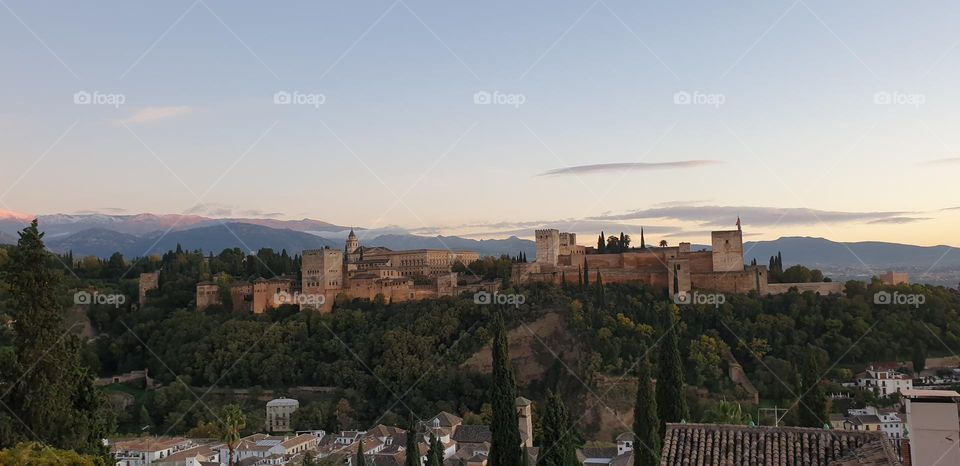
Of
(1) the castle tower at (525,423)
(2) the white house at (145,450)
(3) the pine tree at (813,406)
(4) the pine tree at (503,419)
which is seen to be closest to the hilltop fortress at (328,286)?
(2) the white house at (145,450)

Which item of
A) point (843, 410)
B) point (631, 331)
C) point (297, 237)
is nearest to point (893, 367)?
point (843, 410)

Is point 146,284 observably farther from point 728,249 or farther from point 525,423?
point 728,249

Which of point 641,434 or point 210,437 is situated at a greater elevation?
point 641,434

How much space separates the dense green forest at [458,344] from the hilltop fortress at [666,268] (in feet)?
4.15

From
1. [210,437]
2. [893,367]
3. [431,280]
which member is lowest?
[210,437]

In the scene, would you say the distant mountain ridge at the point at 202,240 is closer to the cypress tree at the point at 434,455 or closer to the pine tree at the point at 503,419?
the cypress tree at the point at 434,455

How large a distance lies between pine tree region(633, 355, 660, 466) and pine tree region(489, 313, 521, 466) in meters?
3.52

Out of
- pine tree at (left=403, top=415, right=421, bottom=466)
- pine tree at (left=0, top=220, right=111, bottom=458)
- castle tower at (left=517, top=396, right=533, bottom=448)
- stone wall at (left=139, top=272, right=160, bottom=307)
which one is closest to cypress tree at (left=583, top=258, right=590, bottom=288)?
castle tower at (left=517, top=396, right=533, bottom=448)

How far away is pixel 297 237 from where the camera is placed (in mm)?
132500

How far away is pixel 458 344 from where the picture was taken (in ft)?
148

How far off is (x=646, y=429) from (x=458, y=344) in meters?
26.6

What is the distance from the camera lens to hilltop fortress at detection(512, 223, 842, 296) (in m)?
47.8

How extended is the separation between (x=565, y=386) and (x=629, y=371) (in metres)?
3.26

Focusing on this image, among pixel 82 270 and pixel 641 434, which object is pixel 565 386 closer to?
pixel 641 434
